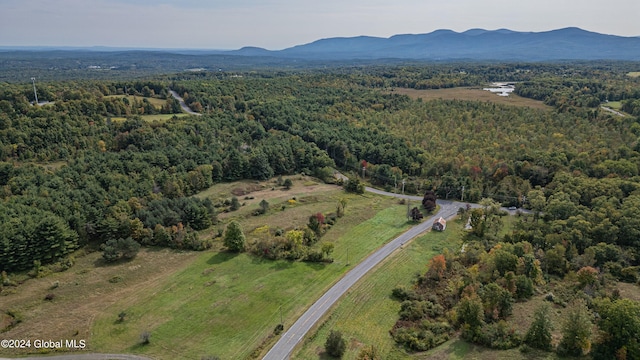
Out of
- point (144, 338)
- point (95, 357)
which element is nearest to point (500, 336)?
point (144, 338)

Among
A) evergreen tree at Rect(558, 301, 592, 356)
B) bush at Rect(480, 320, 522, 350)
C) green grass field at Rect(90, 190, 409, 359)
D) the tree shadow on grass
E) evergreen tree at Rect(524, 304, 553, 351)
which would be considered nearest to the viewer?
evergreen tree at Rect(558, 301, 592, 356)

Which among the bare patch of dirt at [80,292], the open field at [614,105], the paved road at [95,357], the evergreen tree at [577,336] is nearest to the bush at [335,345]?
the paved road at [95,357]

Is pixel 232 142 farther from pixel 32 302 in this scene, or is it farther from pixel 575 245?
pixel 575 245

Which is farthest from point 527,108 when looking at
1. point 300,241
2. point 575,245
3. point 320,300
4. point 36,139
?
point 36,139

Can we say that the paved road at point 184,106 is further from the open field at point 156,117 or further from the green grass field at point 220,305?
the green grass field at point 220,305

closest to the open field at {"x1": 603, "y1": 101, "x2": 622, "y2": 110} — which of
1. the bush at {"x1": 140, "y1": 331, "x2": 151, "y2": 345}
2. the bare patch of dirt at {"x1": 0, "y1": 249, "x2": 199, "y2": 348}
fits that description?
the bare patch of dirt at {"x1": 0, "y1": 249, "x2": 199, "y2": 348}

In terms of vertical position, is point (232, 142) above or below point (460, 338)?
above

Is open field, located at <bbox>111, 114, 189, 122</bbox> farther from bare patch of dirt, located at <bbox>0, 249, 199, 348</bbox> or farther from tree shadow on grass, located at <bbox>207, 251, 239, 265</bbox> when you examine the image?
tree shadow on grass, located at <bbox>207, 251, 239, 265</bbox>
